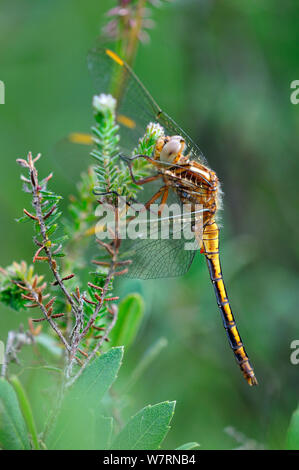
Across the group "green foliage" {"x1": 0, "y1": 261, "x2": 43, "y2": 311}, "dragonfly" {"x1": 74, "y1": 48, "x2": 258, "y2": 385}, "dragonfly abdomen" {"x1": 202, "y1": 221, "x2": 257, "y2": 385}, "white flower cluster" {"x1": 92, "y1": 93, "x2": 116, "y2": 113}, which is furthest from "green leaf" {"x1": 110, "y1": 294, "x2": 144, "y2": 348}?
"white flower cluster" {"x1": 92, "y1": 93, "x2": 116, "y2": 113}

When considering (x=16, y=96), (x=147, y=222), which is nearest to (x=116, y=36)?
(x=147, y=222)

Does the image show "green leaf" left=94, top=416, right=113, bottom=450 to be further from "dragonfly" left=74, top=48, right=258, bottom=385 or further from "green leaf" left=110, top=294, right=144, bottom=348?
"dragonfly" left=74, top=48, right=258, bottom=385

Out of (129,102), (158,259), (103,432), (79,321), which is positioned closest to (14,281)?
(79,321)

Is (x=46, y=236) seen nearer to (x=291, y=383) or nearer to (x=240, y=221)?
(x=291, y=383)

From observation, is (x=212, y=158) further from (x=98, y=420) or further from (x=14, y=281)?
(x=98, y=420)

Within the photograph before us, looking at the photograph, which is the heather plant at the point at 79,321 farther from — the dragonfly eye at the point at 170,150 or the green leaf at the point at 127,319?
the dragonfly eye at the point at 170,150

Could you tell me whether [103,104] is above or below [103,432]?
above
